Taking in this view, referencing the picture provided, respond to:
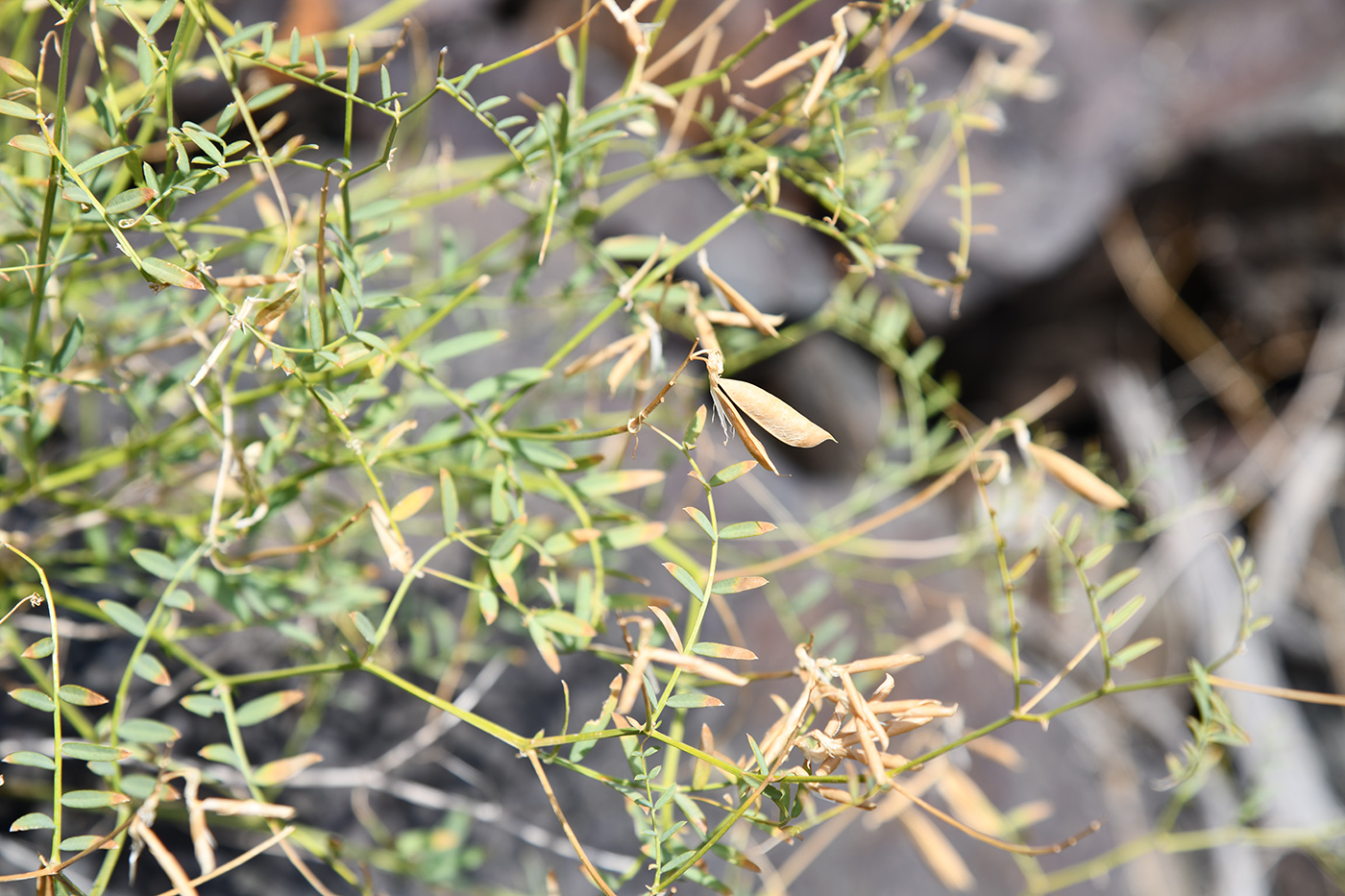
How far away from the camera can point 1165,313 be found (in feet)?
4.35

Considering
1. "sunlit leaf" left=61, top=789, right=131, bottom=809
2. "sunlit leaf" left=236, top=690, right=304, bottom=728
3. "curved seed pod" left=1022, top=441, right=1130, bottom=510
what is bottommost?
"sunlit leaf" left=236, top=690, right=304, bottom=728

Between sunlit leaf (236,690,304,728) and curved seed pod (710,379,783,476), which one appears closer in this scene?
curved seed pod (710,379,783,476)

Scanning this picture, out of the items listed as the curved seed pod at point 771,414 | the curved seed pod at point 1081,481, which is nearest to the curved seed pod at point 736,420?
the curved seed pod at point 771,414

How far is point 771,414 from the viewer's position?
0.25m

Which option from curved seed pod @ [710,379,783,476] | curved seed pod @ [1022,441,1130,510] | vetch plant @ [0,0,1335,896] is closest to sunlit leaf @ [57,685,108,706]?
vetch plant @ [0,0,1335,896]

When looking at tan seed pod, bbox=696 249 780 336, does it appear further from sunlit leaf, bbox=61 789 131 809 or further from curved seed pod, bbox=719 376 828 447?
sunlit leaf, bbox=61 789 131 809

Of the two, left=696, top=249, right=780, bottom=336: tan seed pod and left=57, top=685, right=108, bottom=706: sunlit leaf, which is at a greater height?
left=696, top=249, right=780, bottom=336: tan seed pod

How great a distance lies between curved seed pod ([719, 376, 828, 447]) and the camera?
0.80 ft

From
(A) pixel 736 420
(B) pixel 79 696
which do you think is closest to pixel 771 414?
(A) pixel 736 420

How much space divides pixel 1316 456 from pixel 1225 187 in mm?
425

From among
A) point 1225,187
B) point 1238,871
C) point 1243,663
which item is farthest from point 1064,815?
point 1225,187

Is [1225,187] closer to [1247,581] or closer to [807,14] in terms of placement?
[807,14]

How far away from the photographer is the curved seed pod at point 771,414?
244 mm

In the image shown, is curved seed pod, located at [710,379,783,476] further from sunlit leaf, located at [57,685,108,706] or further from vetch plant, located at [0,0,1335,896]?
sunlit leaf, located at [57,685,108,706]
